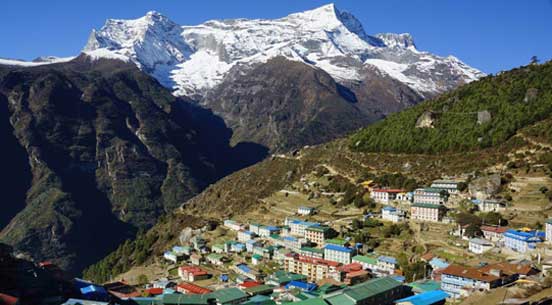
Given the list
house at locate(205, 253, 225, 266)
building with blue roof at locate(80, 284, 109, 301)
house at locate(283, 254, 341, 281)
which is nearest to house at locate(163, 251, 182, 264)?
house at locate(205, 253, 225, 266)

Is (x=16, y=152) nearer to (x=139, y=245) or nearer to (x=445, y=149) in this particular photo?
(x=139, y=245)

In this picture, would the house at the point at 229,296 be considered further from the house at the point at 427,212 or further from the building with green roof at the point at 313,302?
the house at the point at 427,212

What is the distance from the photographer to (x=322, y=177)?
80.6m

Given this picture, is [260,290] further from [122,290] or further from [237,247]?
[237,247]

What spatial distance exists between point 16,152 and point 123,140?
3260 centimetres

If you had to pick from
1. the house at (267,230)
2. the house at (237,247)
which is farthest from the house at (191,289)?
the house at (267,230)

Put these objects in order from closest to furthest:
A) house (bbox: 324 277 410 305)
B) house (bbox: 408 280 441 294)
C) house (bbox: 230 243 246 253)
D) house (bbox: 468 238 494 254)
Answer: house (bbox: 324 277 410 305), house (bbox: 408 280 441 294), house (bbox: 468 238 494 254), house (bbox: 230 243 246 253)

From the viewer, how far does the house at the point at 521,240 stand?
149 feet

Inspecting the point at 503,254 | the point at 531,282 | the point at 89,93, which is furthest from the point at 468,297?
the point at 89,93

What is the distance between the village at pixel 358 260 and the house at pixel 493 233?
100mm

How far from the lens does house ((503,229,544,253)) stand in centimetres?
4547

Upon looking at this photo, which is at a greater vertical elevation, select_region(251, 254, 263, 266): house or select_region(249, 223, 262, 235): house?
select_region(249, 223, 262, 235): house

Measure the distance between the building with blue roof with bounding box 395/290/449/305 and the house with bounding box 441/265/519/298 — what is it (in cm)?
87

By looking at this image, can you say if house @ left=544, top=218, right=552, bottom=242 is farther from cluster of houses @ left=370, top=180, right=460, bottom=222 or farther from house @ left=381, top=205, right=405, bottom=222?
house @ left=381, top=205, right=405, bottom=222
